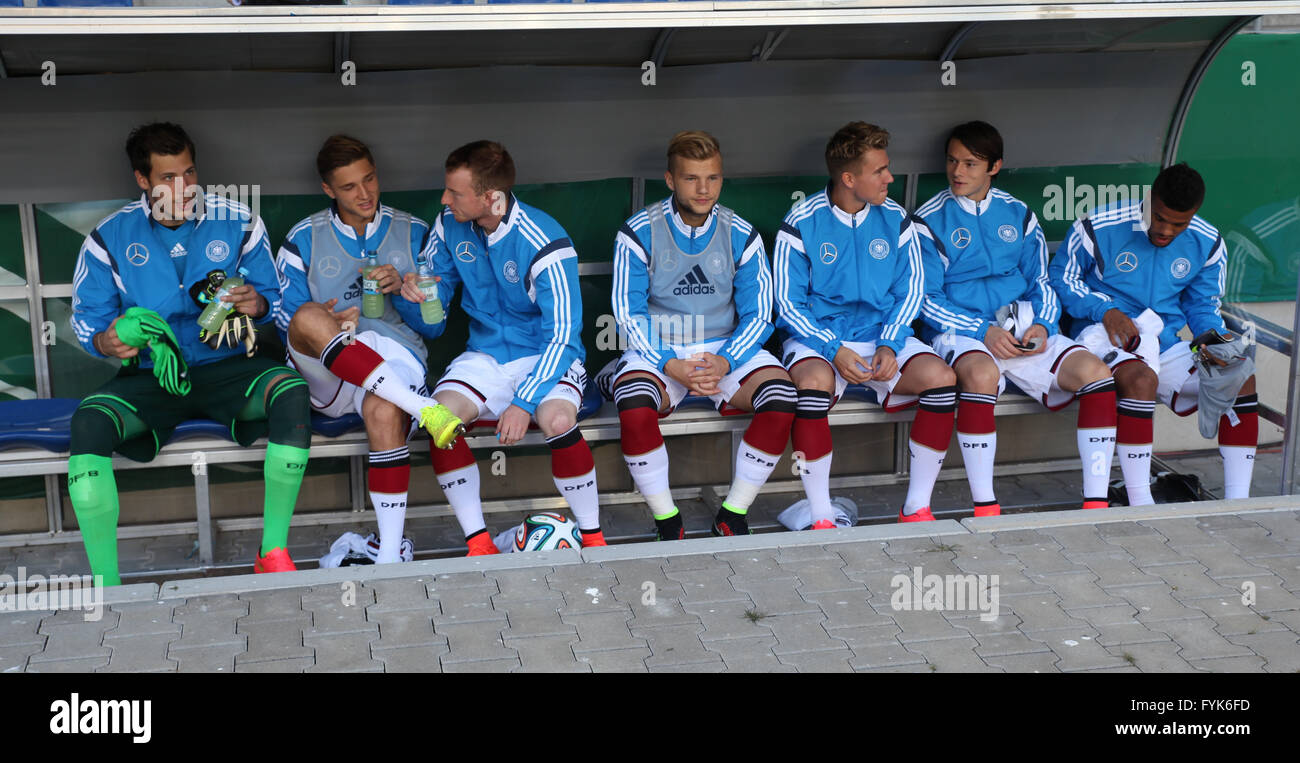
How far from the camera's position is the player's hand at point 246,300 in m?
4.18

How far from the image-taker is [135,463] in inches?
161

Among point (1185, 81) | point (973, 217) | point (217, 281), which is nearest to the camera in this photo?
point (217, 281)

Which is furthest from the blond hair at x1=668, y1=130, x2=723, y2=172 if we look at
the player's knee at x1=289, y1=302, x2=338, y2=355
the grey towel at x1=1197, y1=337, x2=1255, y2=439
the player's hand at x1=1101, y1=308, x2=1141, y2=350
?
the grey towel at x1=1197, y1=337, x2=1255, y2=439

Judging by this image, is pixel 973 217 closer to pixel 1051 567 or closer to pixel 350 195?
pixel 1051 567

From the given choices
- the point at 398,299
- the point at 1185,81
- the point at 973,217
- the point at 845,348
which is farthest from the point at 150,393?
the point at 1185,81

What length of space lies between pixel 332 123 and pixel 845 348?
2.04 m

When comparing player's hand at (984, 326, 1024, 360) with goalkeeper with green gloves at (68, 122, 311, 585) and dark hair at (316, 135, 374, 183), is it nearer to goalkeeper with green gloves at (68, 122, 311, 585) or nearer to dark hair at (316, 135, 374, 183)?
dark hair at (316, 135, 374, 183)

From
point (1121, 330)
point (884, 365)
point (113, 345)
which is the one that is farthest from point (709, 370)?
point (113, 345)

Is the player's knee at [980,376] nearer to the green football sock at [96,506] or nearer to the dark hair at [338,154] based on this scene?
the dark hair at [338,154]

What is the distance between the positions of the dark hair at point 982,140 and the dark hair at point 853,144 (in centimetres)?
37

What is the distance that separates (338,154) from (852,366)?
77.0 inches

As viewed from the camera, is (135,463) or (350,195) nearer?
(135,463)

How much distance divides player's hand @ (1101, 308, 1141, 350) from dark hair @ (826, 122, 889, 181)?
1079 millimetres
